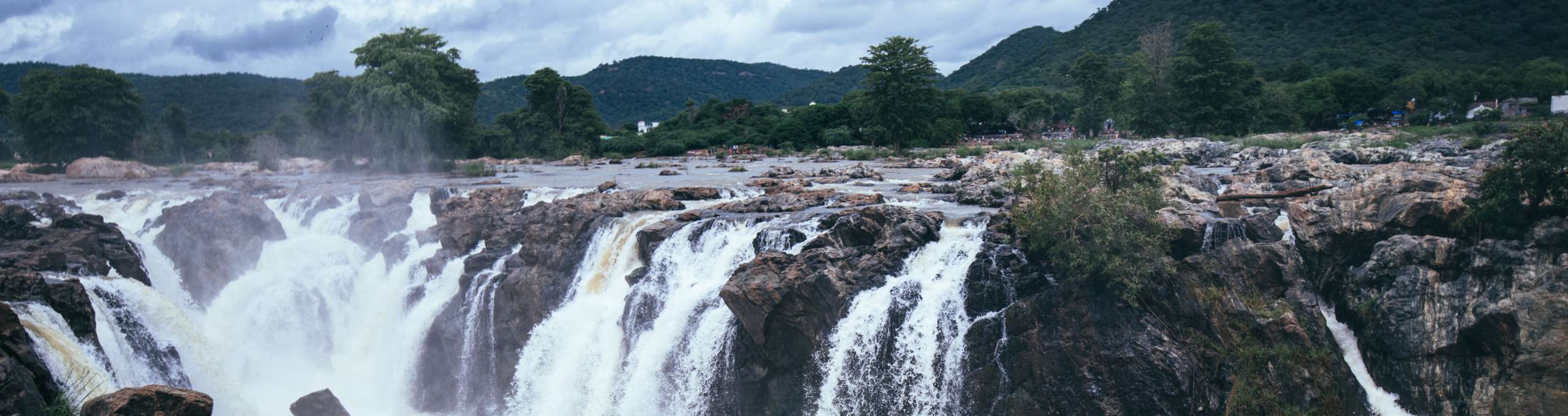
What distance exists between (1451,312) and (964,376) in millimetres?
6924

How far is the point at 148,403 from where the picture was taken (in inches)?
416

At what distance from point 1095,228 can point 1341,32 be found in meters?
89.3

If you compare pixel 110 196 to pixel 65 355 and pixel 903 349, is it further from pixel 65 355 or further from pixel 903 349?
pixel 903 349

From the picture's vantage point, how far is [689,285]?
17750 mm

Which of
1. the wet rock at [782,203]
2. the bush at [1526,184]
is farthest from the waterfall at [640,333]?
the bush at [1526,184]

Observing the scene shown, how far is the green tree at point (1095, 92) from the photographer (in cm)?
6259

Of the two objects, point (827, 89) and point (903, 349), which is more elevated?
point (827, 89)

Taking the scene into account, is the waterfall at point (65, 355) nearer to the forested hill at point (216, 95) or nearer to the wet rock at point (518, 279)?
the wet rock at point (518, 279)

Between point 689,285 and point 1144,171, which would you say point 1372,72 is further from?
point 689,285

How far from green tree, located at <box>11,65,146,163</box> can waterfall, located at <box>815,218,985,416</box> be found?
54303 mm

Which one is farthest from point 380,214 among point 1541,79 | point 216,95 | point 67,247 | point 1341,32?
point 216,95

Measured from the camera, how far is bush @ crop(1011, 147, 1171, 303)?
44.4 ft

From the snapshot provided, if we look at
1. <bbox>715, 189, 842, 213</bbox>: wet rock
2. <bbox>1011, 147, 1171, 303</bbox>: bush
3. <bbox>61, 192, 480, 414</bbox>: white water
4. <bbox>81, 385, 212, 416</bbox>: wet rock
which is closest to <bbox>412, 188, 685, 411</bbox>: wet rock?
<bbox>61, 192, 480, 414</bbox>: white water

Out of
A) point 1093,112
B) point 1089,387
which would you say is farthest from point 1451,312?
point 1093,112
